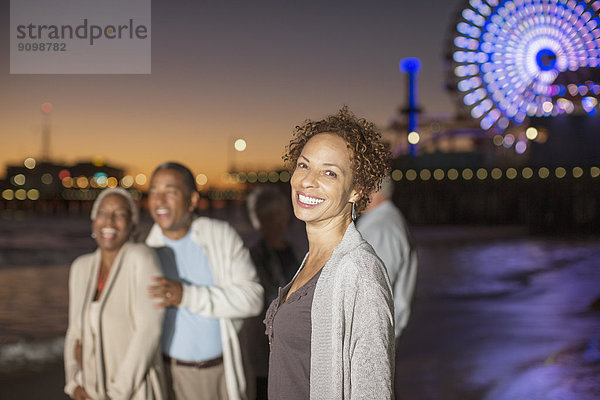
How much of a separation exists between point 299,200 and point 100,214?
1701 millimetres

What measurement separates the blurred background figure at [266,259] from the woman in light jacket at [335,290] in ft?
6.09

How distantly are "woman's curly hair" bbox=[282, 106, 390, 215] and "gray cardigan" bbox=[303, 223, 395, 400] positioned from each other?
0.31 metres

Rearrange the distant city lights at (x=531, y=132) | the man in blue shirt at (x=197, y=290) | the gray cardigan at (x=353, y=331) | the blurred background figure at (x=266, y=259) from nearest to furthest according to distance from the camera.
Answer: the gray cardigan at (x=353, y=331) < the man in blue shirt at (x=197, y=290) < the blurred background figure at (x=266, y=259) < the distant city lights at (x=531, y=132)

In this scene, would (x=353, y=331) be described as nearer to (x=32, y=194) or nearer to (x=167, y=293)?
(x=167, y=293)

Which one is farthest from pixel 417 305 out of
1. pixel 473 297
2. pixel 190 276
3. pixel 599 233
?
pixel 599 233

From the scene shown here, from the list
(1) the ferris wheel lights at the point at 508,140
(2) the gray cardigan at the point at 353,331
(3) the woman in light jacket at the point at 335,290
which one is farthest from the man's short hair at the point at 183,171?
(1) the ferris wheel lights at the point at 508,140

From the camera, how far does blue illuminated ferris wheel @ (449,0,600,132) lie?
38.0 m

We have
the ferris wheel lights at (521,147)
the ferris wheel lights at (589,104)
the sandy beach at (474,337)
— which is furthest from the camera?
the ferris wheel lights at (521,147)

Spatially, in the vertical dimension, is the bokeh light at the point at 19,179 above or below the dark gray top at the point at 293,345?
above

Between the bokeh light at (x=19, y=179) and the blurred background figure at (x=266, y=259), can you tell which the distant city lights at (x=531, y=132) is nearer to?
the blurred background figure at (x=266, y=259)

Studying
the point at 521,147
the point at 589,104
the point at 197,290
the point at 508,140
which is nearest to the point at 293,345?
the point at 197,290

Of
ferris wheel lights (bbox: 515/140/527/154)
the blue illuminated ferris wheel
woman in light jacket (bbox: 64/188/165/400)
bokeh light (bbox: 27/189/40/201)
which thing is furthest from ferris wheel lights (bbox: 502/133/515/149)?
bokeh light (bbox: 27/189/40/201)

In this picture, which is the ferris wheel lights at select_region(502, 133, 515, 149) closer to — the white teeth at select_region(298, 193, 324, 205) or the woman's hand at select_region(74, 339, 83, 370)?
the woman's hand at select_region(74, 339, 83, 370)

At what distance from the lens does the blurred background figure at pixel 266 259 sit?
14.6ft
